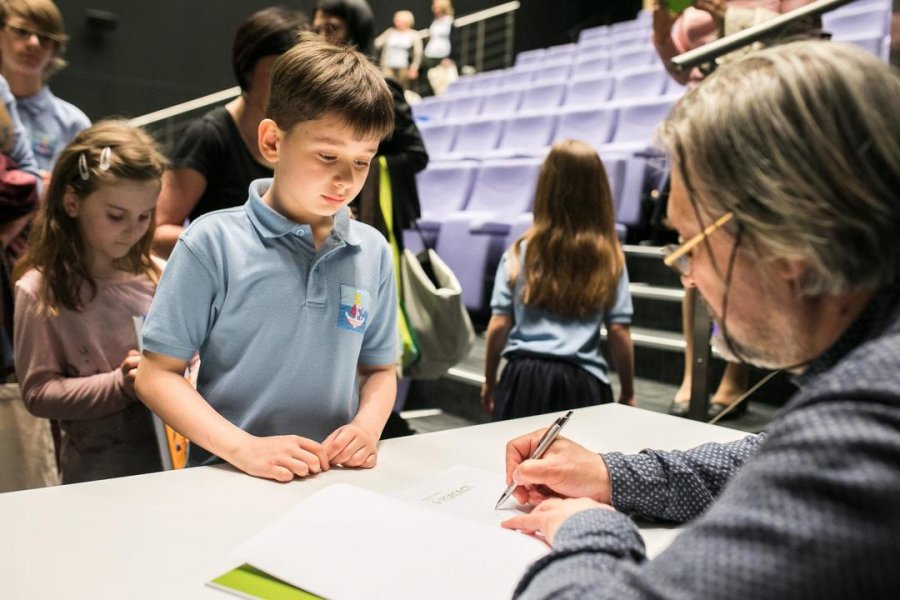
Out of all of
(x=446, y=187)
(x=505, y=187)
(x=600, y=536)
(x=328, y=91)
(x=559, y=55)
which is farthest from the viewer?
(x=559, y=55)

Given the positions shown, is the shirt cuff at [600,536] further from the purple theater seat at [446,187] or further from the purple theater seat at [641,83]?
the purple theater seat at [641,83]

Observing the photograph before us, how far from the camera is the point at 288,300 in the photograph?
117 cm

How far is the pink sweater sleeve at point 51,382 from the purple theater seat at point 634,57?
579cm

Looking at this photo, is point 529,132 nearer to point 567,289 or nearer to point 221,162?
point 567,289

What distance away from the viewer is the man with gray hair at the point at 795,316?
18.4 inches

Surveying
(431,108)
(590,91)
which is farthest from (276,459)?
(431,108)

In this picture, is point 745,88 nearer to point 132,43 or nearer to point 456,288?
point 456,288

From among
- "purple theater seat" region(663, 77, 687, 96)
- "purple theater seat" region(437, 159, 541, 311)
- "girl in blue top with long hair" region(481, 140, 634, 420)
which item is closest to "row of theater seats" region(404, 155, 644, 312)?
"purple theater seat" region(437, 159, 541, 311)

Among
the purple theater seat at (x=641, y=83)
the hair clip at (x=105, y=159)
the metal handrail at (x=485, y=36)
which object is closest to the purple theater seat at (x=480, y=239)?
the purple theater seat at (x=641, y=83)

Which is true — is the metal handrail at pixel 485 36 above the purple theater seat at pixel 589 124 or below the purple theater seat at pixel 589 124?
above

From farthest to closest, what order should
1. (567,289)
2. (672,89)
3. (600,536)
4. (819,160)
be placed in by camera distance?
(672,89)
(567,289)
(600,536)
(819,160)

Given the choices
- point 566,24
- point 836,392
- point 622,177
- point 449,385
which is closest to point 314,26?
point 836,392

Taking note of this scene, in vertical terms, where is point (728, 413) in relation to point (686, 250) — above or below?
below

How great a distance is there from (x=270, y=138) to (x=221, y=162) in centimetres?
49
